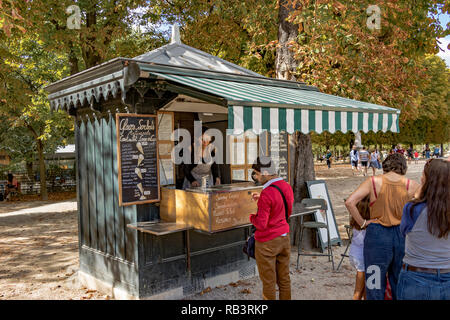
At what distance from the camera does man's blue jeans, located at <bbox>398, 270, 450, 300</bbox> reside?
8.14 feet

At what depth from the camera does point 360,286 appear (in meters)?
4.56

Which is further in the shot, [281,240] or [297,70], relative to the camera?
[297,70]

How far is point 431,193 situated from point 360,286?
2401 mm

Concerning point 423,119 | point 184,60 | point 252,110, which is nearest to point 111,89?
point 184,60

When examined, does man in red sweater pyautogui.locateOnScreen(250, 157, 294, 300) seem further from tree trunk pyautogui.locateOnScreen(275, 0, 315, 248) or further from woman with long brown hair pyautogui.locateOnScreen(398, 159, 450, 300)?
tree trunk pyautogui.locateOnScreen(275, 0, 315, 248)

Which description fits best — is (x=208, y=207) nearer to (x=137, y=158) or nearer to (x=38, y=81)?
(x=137, y=158)

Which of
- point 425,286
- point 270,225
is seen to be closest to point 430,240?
point 425,286

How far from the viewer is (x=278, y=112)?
4.22 metres

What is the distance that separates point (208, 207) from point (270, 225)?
35.2 inches

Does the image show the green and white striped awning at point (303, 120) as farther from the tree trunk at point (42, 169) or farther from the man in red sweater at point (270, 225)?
the tree trunk at point (42, 169)

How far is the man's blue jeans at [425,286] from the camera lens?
2482mm

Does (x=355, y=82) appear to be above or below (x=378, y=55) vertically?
below

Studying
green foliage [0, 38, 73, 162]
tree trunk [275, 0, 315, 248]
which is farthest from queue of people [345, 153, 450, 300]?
green foliage [0, 38, 73, 162]

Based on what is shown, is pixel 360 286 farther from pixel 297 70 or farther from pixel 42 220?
pixel 42 220
